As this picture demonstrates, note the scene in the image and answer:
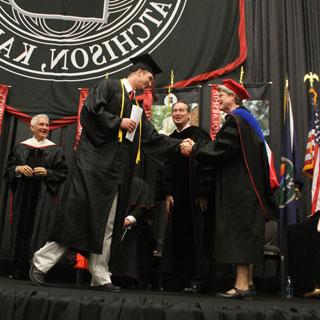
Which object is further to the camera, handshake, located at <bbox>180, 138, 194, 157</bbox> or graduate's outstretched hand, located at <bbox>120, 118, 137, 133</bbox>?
handshake, located at <bbox>180, 138, 194, 157</bbox>

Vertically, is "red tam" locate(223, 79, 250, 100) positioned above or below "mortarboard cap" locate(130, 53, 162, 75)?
below

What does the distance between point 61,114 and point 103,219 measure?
333cm

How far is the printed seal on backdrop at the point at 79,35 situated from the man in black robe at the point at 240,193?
343 centimetres

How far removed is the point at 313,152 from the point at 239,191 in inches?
94.0

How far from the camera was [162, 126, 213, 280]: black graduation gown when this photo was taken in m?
4.06

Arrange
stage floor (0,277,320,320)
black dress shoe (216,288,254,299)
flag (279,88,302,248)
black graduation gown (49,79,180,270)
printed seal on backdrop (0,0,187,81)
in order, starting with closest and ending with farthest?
1. stage floor (0,277,320,320)
2. black dress shoe (216,288,254,299)
3. black graduation gown (49,79,180,270)
4. flag (279,88,302,248)
5. printed seal on backdrop (0,0,187,81)

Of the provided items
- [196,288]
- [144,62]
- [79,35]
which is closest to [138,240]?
[196,288]

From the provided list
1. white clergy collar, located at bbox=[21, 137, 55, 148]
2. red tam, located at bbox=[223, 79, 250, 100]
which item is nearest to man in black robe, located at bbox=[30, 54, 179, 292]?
red tam, located at bbox=[223, 79, 250, 100]

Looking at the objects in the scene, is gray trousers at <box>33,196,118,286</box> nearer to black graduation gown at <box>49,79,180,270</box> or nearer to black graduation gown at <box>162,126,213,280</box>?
black graduation gown at <box>49,79,180,270</box>

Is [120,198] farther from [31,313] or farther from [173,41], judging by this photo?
[173,41]

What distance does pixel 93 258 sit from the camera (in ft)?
11.1

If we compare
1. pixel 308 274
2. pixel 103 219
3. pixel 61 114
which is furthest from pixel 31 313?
pixel 61 114

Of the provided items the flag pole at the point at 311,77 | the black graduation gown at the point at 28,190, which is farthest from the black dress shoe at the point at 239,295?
the flag pole at the point at 311,77

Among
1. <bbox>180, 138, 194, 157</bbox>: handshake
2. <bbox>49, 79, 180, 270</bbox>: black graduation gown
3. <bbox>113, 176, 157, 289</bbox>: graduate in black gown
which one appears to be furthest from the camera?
<bbox>113, 176, 157, 289</bbox>: graduate in black gown
